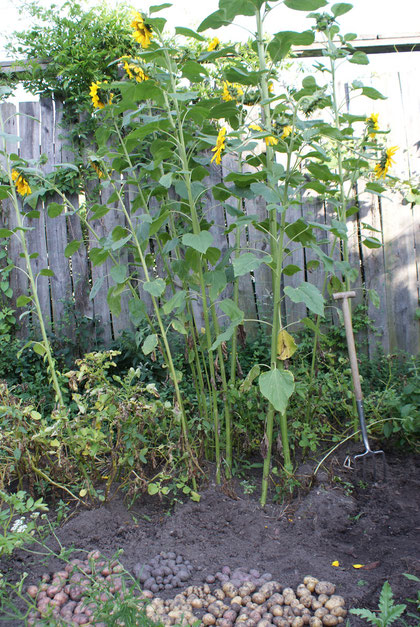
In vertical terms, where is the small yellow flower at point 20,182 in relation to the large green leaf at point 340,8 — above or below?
below

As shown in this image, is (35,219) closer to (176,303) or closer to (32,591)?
(176,303)

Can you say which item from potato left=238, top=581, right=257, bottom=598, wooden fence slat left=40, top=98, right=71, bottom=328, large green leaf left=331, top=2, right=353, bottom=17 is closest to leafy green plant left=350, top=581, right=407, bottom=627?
potato left=238, top=581, right=257, bottom=598

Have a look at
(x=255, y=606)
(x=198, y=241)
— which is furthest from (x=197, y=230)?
(x=255, y=606)

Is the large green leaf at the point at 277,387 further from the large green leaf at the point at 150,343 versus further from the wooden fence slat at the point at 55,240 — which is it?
the wooden fence slat at the point at 55,240

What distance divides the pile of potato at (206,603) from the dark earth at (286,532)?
7 cm

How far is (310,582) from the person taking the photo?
1805 mm

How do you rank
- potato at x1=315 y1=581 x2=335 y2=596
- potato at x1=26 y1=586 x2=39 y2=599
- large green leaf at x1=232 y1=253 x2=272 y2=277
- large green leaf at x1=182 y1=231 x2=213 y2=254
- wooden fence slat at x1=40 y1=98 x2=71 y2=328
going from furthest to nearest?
1. wooden fence slat at x1=40 y1=98 x2=71 y2=328
2. large green leaf at x1=182 y1=231 x2=213 y2=254
3. large green leaf at x1=232 y1=253 x2=272 y2=277
4. potato at x1=26 y1=586 x2=39 y2=599
5. potato at x1=315 y1=581 x2=335 y2=596

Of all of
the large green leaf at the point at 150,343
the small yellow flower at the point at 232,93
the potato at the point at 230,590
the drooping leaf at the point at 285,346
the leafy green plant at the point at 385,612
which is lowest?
the potato at the point at 230,590

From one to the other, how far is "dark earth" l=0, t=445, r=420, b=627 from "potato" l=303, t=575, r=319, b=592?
1.8 inches

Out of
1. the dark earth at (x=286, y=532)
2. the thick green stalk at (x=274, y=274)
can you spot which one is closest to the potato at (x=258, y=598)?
the dark earth at (x=286, y=532)

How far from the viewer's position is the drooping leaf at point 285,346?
2312mm

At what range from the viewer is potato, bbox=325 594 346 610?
168 cm

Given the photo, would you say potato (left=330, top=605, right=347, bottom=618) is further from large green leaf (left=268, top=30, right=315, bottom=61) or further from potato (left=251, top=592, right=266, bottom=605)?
large green leaf (left=268, top=30, right=315, bottom=61)

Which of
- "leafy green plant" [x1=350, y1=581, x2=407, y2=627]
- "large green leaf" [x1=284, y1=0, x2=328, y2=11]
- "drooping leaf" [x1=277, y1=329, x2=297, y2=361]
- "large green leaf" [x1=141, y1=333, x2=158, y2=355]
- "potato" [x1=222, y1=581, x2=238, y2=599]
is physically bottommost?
"potato" [x1=222, y1=581, x2=238, y2=599]
